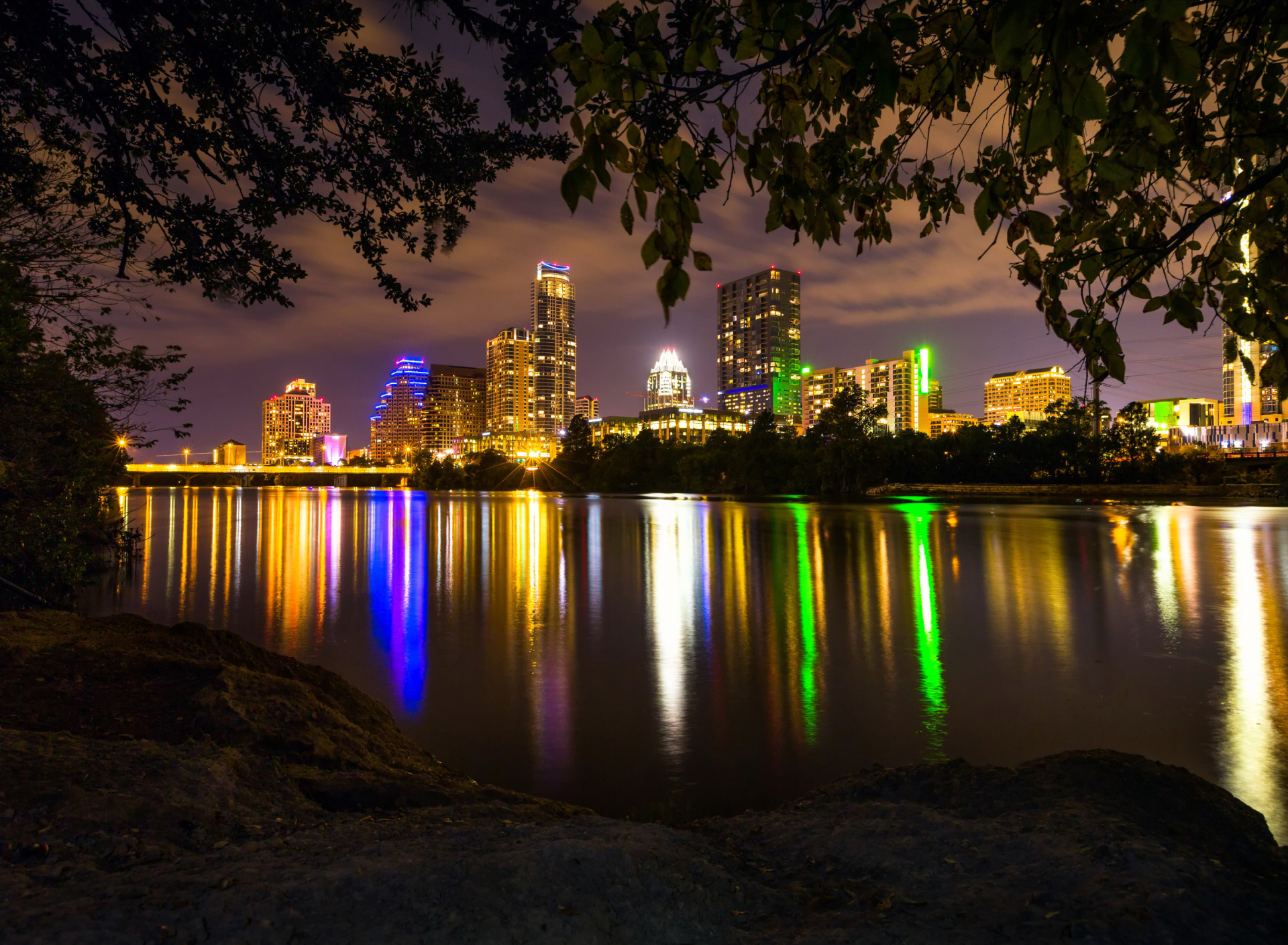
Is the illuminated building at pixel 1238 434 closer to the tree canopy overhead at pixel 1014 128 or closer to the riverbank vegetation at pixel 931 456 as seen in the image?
the riverbank vegetation at pixel 931 456

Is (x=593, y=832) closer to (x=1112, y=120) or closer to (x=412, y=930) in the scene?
(x=412, y=930)

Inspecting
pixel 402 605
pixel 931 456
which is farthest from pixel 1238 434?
pixel 402 605

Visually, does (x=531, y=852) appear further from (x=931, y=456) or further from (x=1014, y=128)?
(x=931, y=456)

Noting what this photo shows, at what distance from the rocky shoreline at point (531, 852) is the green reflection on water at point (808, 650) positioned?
281cm

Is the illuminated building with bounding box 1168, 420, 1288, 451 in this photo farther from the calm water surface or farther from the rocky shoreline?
the rocky shoreline

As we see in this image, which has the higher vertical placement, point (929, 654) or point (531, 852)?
point (531, 852)

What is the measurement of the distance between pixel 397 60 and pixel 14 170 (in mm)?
3712

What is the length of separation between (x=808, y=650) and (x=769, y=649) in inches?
22.0

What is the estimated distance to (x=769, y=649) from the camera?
1054 centimetres

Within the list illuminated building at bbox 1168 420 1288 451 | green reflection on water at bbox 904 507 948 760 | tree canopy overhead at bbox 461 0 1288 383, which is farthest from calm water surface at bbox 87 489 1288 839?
illuminated building at bbox 1168 420 1288 451

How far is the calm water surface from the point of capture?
664 centimetres

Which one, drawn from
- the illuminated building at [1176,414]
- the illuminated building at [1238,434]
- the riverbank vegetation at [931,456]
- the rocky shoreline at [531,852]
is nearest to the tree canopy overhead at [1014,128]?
the rocky shoreline at [531,852]

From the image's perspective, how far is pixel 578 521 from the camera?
134 feet

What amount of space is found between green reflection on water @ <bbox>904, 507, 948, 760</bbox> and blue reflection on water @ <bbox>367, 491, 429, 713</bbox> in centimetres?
568
